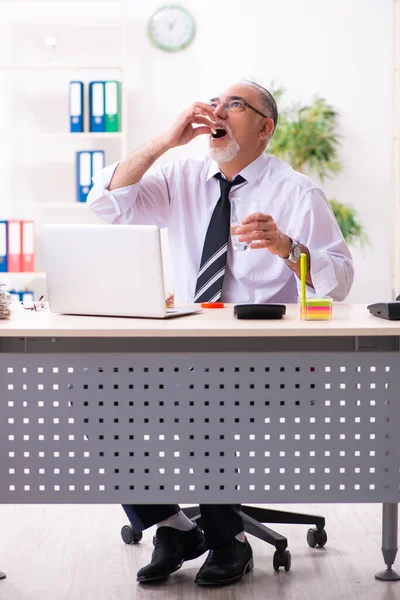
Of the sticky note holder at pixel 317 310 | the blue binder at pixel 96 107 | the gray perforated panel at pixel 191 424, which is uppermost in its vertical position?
the blue binder at pixel 96 107

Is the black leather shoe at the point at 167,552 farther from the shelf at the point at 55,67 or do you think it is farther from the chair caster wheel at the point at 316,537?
the shelf at the point at 55,67

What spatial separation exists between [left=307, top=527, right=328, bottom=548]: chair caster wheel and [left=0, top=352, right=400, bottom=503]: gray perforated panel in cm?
62

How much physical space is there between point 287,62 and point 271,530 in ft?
10.9

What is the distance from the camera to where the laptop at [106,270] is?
204 centimetres

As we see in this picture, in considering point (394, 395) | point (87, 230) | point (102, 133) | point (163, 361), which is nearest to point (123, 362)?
point (163, 361)

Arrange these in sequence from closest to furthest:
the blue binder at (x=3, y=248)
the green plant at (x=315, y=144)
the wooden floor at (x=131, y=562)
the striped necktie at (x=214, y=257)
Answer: the wooden floor at (x=131, y=562)
the striped necktie at (x=214, y=257)
the blue binder at (x=3, y=248)
the green plant at (x=315, y=144)

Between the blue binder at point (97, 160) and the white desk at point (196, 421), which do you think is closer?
the white desk at point (196, 421)

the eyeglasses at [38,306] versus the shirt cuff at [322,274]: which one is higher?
the shirt cuff at [322,274]

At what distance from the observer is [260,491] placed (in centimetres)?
206

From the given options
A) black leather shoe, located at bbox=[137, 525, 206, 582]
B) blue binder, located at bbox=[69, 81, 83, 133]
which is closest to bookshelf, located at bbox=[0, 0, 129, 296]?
blue binder, located at bbox=[69, 81, 83, 133]

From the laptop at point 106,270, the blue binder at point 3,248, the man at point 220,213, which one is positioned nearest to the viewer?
the laptop at point 106,270

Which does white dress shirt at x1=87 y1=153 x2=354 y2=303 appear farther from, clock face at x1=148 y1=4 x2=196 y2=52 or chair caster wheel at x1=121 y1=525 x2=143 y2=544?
clock face at x1=148 y1=4 x2=196 y2=52

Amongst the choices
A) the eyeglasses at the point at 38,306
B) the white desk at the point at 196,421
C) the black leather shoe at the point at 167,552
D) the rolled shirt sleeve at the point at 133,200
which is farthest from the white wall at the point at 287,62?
the white desk at the point at 196,421

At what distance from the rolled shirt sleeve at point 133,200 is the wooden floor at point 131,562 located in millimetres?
1026
